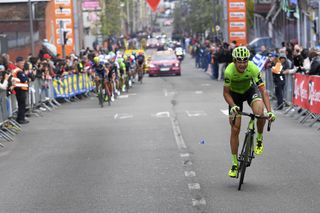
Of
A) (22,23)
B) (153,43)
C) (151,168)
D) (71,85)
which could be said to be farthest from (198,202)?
(153,43)

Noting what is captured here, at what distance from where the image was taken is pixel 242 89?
10938mm

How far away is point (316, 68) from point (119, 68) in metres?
15.6

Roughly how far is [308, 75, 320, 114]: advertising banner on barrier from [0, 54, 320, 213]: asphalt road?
0.52 meters

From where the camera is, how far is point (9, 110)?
2009 centimetres

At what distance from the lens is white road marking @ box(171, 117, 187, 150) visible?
51.6 feet

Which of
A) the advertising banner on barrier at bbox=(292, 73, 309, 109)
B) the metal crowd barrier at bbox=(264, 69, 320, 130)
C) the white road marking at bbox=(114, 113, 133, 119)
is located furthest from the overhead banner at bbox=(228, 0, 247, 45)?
the advertising banner on barrier at bbox=(292, 73, 309, 109)

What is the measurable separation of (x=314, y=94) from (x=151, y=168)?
7360 millimetres

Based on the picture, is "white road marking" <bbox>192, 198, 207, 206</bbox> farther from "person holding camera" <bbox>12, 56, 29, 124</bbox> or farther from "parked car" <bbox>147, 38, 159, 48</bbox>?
"parked car" <bbox>147, 38, 159, 48</bbox>

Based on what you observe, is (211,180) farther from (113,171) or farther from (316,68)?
(316,68)

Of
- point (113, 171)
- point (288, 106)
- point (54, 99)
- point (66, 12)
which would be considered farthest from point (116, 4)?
point (113, 171)

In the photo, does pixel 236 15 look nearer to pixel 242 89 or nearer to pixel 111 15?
pixel 111 15

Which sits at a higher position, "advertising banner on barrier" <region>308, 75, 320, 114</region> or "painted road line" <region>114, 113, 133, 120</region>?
"advertising banner on barrier" <region>308, 75, 320, 114</region>

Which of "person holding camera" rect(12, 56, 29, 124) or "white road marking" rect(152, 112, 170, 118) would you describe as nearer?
"person holding camera" rect(12, 56, 29, 124)

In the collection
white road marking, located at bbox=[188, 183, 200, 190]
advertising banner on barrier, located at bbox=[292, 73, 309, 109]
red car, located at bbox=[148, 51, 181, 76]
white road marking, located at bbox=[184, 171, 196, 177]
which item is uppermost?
advertising banner on barrier, located at bbox=[292, 73, 309, 109]
